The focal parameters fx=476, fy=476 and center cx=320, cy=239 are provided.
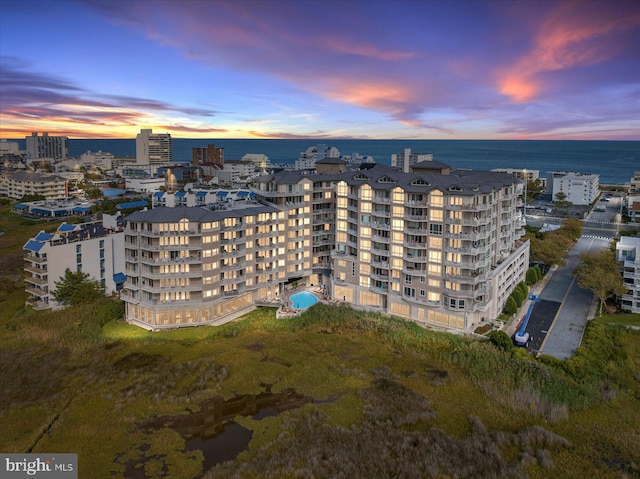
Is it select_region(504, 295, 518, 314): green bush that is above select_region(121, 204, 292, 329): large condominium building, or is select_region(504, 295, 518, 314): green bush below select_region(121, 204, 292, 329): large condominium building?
below

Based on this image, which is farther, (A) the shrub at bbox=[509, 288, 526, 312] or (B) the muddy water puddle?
(A) the shrub at bbox=[509, 288, 526, 312]

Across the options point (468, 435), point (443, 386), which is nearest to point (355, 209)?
point (443, 386)

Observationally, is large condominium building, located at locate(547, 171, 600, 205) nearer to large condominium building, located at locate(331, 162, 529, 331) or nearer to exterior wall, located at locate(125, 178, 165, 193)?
large condominium building, located at locate(331, 162, 529, 331)

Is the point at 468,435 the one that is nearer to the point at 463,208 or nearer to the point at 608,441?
the point at 608,441

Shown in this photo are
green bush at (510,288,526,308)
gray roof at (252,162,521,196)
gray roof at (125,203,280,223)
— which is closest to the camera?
gray roof at (252,162,521,196)

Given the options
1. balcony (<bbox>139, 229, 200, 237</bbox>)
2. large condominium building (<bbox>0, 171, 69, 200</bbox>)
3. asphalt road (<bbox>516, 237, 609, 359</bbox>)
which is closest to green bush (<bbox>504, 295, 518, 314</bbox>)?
asphalt road (<bbox>516, 237, 609, 359</bbox>)

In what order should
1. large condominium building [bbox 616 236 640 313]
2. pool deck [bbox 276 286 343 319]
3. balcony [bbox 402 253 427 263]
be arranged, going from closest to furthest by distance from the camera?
balcony [bbox 402 253 427 263] → large condominium building [bbox 616 236 640 313] → pool deck [bbox 276 286 343 319]

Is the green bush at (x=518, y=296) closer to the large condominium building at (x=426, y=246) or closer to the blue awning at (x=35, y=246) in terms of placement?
the large condominium building at (x=426, y=246)
